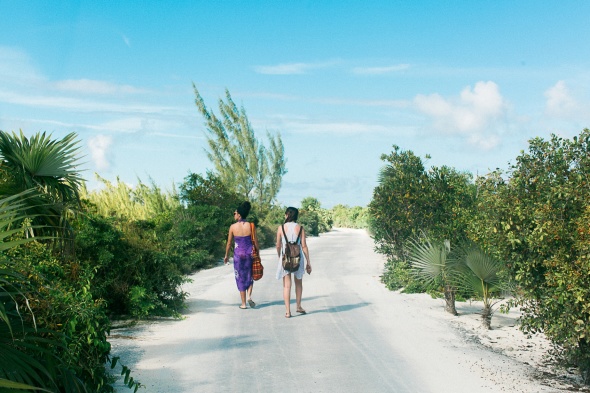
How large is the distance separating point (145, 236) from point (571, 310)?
22.0 feet

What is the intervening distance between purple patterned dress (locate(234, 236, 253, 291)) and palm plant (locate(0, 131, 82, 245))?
390 cm

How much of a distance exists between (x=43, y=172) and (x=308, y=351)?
12.9 ft

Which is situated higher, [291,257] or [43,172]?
[43,172]

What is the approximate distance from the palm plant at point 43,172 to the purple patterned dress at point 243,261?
390 cm

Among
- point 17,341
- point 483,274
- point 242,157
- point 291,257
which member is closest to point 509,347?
point 483,274

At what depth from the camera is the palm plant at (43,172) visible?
22.6 ft

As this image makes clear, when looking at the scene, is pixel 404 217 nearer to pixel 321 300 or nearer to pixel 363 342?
pixel 321 300

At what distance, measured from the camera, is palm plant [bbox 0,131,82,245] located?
22.6 feet

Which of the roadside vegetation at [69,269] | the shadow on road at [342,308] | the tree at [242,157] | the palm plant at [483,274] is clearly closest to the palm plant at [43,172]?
the roadside vegetation at [69,269]

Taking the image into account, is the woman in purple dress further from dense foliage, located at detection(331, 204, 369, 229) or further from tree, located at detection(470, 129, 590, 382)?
dense foliage, located at detection(331, 204, 369, 229)

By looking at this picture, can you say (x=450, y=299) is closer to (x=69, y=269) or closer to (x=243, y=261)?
(x=243, y=261)

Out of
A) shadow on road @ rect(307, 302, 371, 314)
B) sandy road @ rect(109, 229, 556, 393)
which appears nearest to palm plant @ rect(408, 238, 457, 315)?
sandy road @ rect(109, 229, 556, 393)

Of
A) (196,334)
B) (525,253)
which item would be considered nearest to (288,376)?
(196,334)

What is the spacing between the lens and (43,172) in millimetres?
7277
